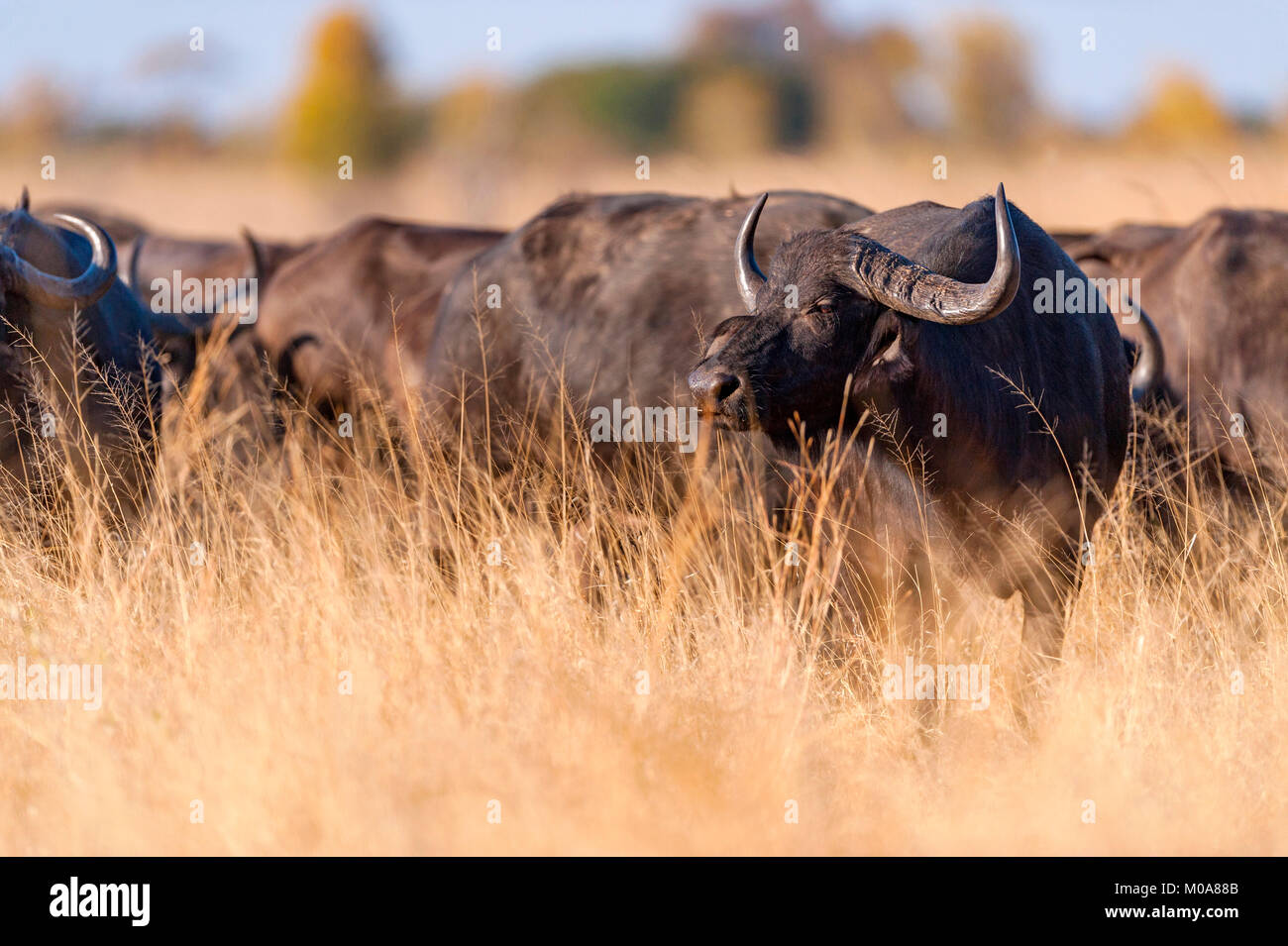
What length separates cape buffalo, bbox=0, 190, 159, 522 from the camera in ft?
18.4

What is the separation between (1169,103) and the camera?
3070 cm

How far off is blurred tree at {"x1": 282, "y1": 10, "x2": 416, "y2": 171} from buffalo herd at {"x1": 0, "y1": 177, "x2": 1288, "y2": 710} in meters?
24.3

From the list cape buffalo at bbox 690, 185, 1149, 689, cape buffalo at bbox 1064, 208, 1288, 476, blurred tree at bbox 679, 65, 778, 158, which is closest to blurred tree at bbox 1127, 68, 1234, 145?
blurred tree at bbox 679, 65, 778, 158

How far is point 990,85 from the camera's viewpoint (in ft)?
90.5

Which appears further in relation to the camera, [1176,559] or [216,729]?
[1176,559]

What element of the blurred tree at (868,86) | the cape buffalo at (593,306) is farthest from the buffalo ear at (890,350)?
the blurred tree at (868,86)

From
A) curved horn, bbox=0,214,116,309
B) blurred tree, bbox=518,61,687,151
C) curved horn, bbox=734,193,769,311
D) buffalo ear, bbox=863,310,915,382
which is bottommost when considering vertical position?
buffalo ear, bbox=863,310,915,382

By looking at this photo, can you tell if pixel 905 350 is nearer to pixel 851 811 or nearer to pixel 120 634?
pixel 851 811

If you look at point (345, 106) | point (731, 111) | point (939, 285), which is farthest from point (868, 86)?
point (939, 285)

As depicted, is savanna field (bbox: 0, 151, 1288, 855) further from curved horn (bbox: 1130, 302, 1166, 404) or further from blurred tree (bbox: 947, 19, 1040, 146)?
blurred tree (bbox: 947, 19, 1040, 146)

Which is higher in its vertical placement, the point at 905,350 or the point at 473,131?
the point at 473,131
